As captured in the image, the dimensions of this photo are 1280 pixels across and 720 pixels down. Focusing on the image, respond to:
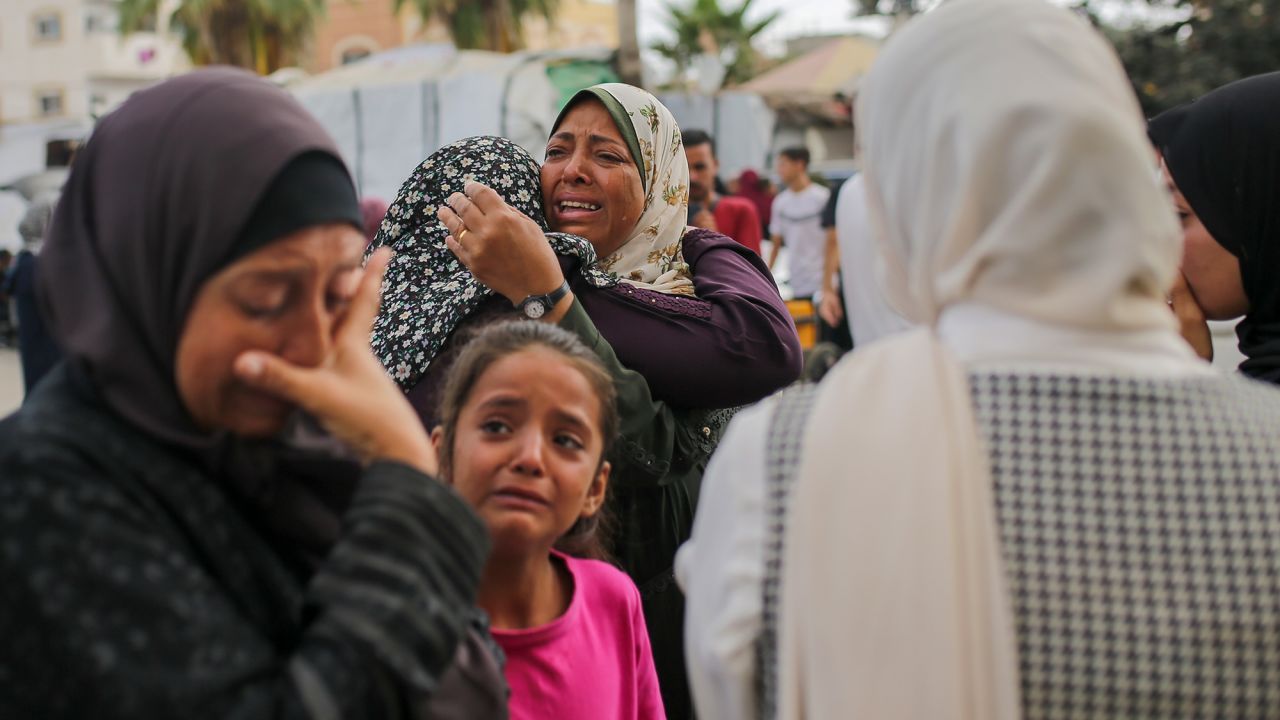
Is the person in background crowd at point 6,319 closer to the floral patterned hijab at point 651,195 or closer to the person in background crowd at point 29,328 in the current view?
the person in background crowd at point 29,328

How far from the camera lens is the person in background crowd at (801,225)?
909 centimetres

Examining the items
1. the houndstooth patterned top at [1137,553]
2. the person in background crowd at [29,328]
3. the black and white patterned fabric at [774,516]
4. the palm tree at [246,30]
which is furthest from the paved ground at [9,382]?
the palm tree at [246,30]

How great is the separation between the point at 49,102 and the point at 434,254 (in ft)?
124

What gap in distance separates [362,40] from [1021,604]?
35767mm

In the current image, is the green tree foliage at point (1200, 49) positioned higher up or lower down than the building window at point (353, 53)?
higher up

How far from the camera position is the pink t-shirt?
1.91m

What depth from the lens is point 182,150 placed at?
124 cm

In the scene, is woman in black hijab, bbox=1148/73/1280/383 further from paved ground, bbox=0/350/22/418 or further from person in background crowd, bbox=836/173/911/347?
paved ground, bbox=0/350/22/418

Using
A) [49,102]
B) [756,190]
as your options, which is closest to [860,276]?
[756,190]

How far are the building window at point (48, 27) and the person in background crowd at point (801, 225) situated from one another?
32.3 m

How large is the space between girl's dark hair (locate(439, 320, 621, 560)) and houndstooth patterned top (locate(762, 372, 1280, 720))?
1057 millimetres

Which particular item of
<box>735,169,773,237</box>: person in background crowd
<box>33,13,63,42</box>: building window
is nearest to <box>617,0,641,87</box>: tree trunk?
<box>735,169,773,237</box>: person in background crowd

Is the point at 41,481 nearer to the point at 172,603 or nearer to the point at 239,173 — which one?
the point at 172,603

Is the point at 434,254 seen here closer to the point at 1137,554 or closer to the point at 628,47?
the point at 1137,554
